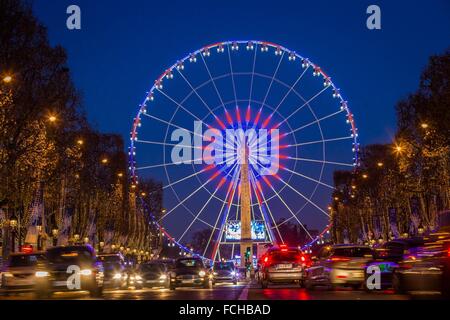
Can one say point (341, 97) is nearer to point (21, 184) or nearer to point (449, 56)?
point (449, 56)

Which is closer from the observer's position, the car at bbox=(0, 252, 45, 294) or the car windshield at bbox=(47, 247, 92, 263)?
the car windshield at bbox=(47, 247, 92, 263)

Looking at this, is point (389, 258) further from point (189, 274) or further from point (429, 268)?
point (189, 274)

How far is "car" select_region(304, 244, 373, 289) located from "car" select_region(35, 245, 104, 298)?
856 centimetres

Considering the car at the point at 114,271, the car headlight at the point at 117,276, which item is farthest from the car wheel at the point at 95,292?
the car headlight at the point at 117,276

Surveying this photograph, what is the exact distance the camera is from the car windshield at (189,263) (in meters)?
39.8

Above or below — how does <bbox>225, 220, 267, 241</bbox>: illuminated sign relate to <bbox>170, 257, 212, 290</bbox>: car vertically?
above

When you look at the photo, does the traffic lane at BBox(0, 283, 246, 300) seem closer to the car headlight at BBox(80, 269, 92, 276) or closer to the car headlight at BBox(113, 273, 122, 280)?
the car headlight at BBox(80, 269, 92, 276)

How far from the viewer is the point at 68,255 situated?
28906 mm

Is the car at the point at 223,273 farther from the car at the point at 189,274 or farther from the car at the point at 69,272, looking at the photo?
the car at the point at 69,272

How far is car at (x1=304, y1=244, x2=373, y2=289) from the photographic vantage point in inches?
1165

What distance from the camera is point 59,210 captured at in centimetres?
6644

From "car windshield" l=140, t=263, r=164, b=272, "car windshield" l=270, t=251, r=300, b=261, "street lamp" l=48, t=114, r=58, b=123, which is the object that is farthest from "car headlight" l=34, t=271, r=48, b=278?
"street lamp" l=48, t=114, r=58, b=123

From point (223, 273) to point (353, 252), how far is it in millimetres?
22854

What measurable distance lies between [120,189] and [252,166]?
34.0 metres
